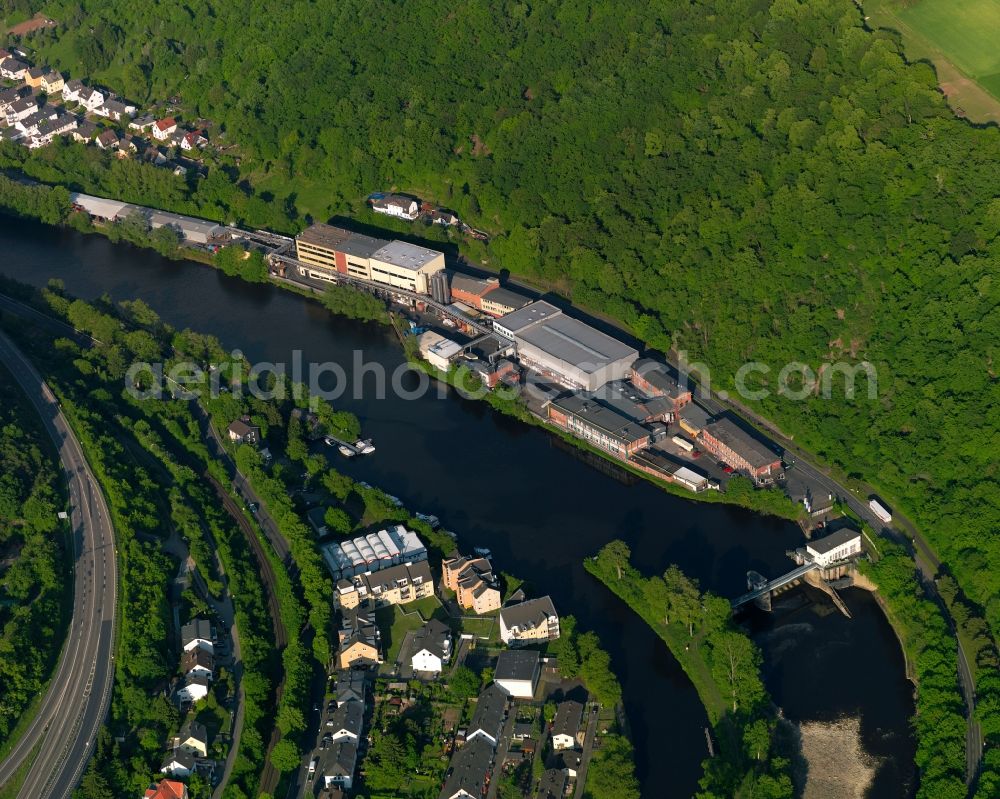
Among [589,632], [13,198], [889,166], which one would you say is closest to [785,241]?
[889,166]

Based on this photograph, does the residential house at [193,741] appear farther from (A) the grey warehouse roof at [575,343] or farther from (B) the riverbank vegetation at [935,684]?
(A) the grey warehouse roof at [575,343]

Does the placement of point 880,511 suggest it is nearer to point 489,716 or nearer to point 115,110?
Result: point 489,716

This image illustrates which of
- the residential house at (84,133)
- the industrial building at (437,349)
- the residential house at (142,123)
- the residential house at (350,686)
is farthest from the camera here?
the residential house at (142,123)

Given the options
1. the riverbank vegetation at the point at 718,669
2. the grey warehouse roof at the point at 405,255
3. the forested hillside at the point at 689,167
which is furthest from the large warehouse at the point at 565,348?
the riverbank vegetation at the point at 718,669

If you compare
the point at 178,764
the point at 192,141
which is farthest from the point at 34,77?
the point at 178,764

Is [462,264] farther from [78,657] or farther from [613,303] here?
[78,657]

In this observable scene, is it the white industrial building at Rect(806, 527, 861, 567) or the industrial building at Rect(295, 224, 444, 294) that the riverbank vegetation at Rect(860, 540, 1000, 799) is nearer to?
the white industrial building at Rect(806, 527, 861, 567)
